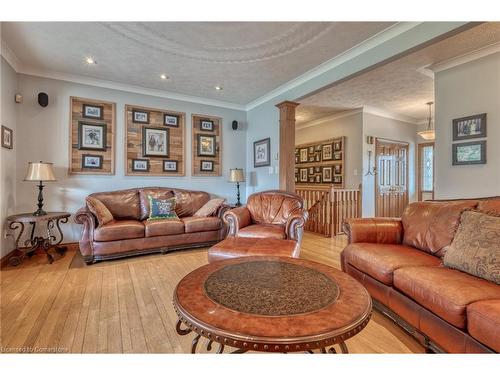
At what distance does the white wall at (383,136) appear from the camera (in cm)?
510

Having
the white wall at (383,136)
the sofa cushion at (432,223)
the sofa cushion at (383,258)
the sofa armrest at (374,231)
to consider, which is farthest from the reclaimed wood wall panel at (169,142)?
the white wall at (383,136)

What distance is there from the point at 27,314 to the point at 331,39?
3575mm

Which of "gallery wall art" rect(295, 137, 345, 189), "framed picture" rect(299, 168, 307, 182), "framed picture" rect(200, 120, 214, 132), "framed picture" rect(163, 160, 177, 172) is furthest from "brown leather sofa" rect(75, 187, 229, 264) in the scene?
"framed picture" rect(299, 168, 307, 182)

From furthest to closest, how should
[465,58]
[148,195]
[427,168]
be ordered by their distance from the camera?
[427,168] → [148,195] → [465,58]

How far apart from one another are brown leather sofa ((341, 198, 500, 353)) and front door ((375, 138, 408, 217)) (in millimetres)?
3339

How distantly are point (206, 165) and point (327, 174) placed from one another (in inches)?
114

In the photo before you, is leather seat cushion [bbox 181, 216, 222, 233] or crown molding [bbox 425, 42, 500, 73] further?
leather seat cushion [bbox 181, 216, 222, 233]

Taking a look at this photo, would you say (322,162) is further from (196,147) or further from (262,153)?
(196,147)

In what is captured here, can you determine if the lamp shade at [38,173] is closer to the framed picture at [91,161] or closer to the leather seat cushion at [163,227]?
the framed picture at [91,161]

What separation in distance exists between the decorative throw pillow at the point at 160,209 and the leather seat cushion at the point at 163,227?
18 cm

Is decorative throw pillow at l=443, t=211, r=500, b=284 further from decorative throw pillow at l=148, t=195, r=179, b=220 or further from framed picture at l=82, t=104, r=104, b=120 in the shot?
framed picture at l=82, t=104, r=104, b=120

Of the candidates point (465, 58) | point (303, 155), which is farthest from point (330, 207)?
point (465, 58)

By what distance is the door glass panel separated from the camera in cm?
591

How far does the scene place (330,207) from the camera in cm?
446
